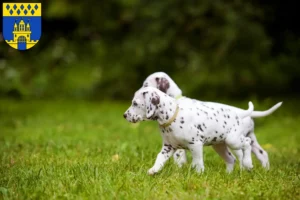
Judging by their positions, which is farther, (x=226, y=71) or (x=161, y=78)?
(x=226, y=71)

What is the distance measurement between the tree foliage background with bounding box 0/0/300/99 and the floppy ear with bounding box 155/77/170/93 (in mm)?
7441

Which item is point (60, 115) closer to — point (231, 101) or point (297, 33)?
point (231, 101)

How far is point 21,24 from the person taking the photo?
20.3 ft

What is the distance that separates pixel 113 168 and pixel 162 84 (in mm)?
1513

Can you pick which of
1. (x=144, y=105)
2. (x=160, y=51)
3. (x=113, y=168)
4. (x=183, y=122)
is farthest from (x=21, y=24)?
(x=160, y=51)

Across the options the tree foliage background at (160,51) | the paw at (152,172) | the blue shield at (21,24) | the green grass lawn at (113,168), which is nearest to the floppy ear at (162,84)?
the green grass lawn at (113,168)

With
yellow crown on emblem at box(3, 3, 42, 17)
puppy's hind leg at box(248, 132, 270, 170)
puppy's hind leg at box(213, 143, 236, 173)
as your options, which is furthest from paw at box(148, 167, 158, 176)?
yellow crown on emblem at box(3, 3, 42, 17)

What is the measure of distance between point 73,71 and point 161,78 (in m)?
11.9

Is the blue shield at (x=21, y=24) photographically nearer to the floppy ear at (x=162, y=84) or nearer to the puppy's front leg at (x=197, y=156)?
the floppy ear at (x=162, y=84)

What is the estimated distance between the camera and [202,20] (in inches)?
603

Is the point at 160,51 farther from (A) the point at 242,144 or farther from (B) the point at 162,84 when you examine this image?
(A) the point at 242,144

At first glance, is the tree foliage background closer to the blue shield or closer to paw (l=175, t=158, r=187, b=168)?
paw (l=175, t=158, r=187, b=168)

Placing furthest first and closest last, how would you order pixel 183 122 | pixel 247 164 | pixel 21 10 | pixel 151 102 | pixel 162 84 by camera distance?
pixel 162 84 < pixel 247 164 < pixel 21 10 < pixel 183 122 < pixel 151 102

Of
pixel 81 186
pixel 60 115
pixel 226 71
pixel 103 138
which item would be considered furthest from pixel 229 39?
pixel 81 186
